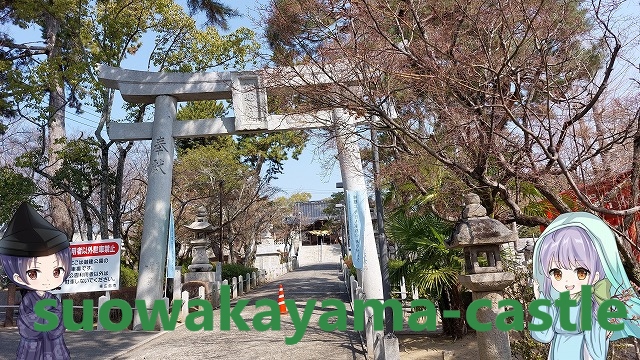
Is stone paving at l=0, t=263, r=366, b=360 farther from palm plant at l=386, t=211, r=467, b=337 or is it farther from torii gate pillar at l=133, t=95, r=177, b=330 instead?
palm plant at l=386, t=211, r=467, b=337

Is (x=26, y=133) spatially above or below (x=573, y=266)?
above

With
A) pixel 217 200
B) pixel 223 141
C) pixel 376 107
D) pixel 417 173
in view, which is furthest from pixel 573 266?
pixel 223 141

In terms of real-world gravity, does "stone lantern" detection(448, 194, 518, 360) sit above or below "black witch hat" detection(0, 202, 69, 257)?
below

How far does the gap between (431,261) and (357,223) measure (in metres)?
2.54

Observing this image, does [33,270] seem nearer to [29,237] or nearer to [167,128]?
[29,237]

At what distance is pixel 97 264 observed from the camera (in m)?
11.0

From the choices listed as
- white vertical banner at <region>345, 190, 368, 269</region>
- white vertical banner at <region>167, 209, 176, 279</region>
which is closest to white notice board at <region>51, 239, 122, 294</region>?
white vertical banner at <region>167, 209, 176, 279</region>

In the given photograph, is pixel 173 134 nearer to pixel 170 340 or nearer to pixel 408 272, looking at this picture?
pixel 170 340

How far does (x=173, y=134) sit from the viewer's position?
12898 millimetres

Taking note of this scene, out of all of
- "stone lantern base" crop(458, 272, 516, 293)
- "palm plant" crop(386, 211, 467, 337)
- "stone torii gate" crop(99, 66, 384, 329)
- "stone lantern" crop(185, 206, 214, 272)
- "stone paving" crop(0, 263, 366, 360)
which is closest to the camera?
"stone lantern base" crop(458, 272, 516, 293)

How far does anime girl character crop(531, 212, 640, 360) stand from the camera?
375 centimetres

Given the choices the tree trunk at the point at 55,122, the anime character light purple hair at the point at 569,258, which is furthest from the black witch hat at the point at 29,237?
the tree trunk at the point at 55,122

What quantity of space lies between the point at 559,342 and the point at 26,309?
5.09 metres

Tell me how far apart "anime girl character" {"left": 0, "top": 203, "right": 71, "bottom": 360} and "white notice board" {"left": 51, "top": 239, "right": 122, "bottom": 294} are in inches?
260
